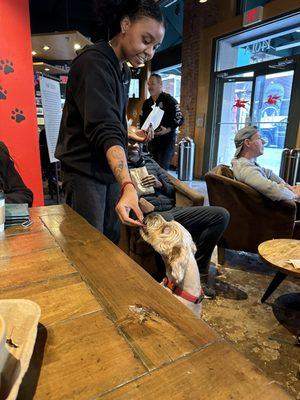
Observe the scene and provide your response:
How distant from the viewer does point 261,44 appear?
540cm

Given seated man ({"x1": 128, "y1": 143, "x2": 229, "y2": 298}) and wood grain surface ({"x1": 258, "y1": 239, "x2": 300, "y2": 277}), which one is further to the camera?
seated man ({"x1": 128, "y1": 143, "x2": 229, "y2": 298})

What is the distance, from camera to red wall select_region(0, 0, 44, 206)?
2541mm

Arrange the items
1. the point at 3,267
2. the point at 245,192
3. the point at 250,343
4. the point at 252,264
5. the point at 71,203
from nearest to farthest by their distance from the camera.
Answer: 1. the point at 3,267
2. the point at 71,203
3. the point at 250,343
4. the point at 245,192
5. the point at 252,264

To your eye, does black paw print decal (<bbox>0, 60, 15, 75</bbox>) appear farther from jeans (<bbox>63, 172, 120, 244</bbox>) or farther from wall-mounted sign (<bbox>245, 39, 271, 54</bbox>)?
wall-mounted sign (<bbox>245, 39, 271, 54</bbox>)

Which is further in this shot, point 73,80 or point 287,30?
point 287,30

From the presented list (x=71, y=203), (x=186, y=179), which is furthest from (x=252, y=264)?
(x=186, y=179)

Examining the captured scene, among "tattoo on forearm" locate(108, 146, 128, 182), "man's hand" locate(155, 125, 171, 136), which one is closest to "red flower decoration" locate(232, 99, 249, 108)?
"man's hand" locate(155, 125, 171, 136)

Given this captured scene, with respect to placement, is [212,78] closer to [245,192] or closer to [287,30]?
[287,30]

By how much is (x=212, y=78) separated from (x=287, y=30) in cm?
160

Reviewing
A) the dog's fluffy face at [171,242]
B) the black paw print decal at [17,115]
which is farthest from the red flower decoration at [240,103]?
the dog's fluffy face at [171,242]

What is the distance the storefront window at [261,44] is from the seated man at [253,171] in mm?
3232

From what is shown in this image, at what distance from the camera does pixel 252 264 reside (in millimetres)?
2594

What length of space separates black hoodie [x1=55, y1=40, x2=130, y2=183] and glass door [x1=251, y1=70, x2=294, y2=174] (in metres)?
4.52

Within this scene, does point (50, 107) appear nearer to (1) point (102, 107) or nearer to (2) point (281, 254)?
(1) point (102, 107)
